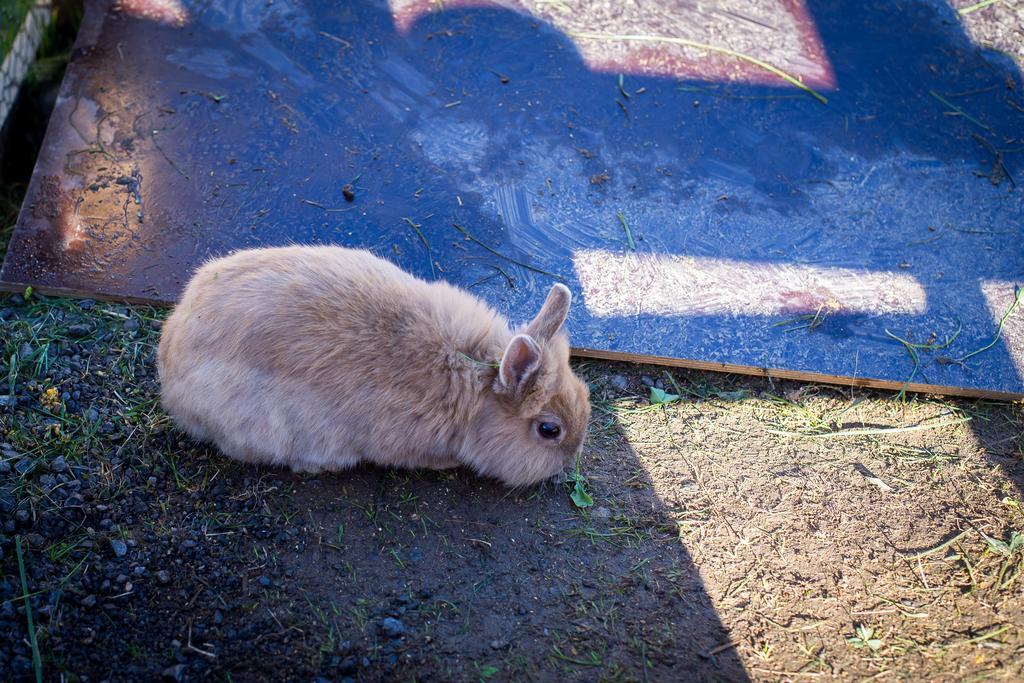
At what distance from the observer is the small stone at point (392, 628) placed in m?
2.92

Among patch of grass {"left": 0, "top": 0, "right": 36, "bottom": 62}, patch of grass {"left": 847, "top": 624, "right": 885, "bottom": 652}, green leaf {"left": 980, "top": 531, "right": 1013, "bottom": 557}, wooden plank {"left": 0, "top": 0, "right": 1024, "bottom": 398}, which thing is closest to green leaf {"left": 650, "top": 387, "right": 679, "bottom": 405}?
wooden plank {"left": 0, "top": 0, "right": 1024, "bottom": 398}

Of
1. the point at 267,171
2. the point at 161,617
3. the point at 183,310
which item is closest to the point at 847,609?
the point at 161,617

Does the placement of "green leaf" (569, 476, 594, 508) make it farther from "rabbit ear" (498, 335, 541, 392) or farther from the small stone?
the small stone

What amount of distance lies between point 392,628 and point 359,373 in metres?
0.97

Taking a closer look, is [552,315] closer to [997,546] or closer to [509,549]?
[509,549]

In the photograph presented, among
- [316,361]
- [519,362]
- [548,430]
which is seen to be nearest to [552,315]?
[519,362]

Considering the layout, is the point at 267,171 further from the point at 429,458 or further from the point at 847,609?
the point at 847,609

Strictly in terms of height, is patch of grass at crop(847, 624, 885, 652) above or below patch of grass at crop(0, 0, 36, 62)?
below

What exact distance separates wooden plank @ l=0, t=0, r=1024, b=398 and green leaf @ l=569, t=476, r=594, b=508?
2.48 feet

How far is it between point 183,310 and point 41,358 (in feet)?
3.24

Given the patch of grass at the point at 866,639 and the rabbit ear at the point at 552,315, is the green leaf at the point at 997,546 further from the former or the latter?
the rabbit ear at the point at 552,315

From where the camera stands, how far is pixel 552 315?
3180 millimetres

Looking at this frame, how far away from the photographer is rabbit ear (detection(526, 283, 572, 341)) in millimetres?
3148

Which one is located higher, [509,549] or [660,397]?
[660,397]
